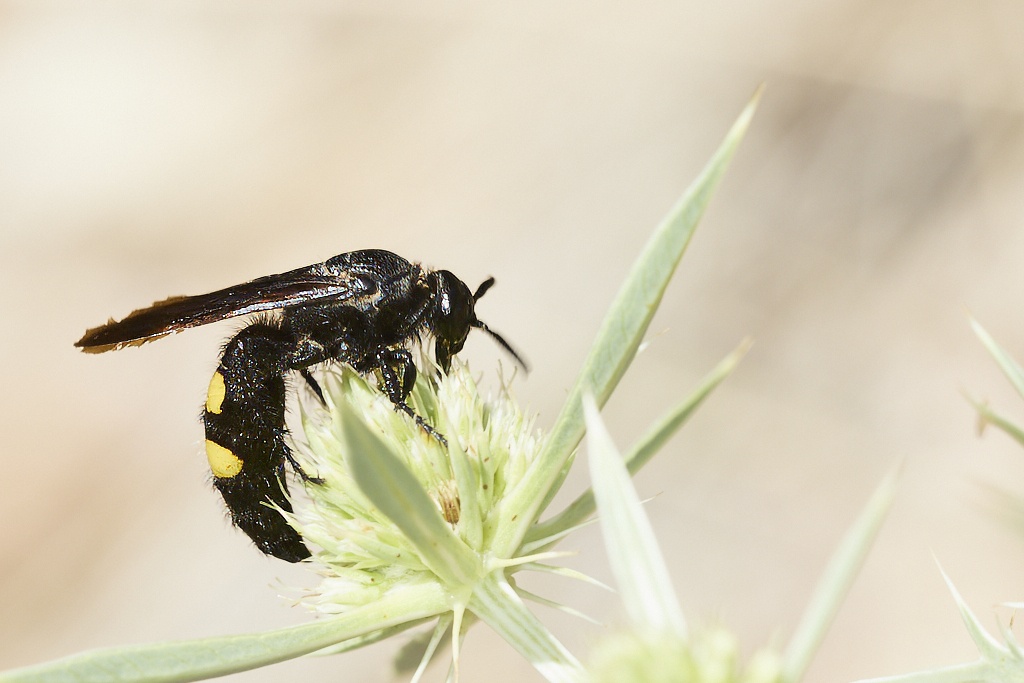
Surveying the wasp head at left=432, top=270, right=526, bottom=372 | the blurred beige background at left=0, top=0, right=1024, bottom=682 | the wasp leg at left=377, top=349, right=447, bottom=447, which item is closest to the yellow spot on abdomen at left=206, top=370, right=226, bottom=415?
the wasp leg at left=377, top=349, right=447, bottom=447

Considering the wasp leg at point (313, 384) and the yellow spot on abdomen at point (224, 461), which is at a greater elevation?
the wasp leg at point (313, 384)

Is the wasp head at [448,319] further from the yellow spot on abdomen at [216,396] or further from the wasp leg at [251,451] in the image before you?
the yellow spot on abdomen at [216,396]

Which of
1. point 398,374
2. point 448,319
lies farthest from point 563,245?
point 398,374

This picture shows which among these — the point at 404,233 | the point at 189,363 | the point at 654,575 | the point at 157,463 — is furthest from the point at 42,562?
the point at 654,575

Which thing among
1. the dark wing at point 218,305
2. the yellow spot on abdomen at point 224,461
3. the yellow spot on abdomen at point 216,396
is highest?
the dark wing at point 218,305

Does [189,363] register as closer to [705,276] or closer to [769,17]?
[705,276]

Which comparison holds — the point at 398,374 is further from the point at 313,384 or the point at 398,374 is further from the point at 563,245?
the point at 563,245

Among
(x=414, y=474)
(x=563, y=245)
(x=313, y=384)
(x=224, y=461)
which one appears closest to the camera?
(x=414, y=474)

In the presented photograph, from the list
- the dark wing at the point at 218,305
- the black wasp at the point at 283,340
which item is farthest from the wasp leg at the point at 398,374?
the dark wing at the point at 218,305
